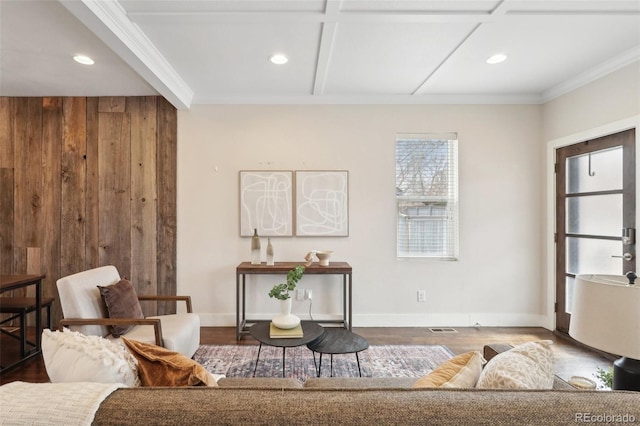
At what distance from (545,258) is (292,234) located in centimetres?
285

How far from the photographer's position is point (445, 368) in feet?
3.92

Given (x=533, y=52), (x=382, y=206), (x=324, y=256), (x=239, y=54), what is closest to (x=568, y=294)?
(x=382, y=206)

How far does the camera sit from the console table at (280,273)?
3168 millimetres

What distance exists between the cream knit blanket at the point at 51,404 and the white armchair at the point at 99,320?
129cm

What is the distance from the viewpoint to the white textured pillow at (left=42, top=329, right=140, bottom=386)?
1030 mm

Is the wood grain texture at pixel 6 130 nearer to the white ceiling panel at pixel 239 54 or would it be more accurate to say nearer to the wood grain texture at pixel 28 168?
the wood grain texture at pixel 28 168

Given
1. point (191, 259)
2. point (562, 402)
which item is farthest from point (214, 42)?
point (562, 402)

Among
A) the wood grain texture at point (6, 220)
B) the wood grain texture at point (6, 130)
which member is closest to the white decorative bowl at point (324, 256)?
the wood grain texture at point (6, 220)

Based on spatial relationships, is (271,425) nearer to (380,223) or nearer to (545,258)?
(380,223)

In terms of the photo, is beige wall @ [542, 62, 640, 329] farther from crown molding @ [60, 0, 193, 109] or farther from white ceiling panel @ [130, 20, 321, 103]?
crown molding @ [60, 0, 193, 109]

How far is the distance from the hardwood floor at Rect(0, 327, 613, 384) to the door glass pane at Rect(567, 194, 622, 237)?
111cm

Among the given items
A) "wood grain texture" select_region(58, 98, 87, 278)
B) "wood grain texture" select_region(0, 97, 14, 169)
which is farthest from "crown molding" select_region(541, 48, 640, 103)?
"wood grain texture" select_region(0, 97, 14, 169)

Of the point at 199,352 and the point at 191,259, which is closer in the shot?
the point at 199,352

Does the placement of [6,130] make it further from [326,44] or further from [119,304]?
[326,44]
